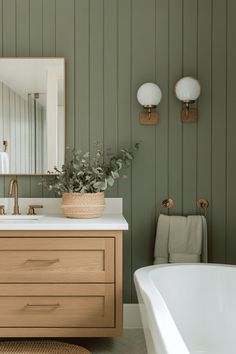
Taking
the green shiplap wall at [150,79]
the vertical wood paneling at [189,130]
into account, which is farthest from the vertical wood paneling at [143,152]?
the vertical wood paneling at [189,130]

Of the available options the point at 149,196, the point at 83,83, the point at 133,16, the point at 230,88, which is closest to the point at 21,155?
the point at 83,83

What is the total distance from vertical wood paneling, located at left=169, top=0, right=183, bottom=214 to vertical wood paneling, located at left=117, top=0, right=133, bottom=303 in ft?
0.90

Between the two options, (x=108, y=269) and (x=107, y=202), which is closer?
(x=108, y=269)

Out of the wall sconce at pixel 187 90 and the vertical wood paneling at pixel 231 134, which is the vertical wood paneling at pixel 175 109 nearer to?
the wall sconce at pixel 187 90

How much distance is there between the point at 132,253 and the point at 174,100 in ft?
3.48

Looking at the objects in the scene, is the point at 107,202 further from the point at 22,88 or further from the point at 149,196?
the point at 22,88

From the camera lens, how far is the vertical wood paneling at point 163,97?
3229 mm

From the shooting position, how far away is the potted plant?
2.88m

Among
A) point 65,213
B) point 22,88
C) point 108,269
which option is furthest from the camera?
point 22,88

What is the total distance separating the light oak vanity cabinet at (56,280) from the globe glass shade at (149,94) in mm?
939

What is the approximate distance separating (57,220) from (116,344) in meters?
0.84

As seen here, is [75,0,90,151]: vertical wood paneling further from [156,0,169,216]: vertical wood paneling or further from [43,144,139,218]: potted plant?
[156,0,169,216]: vertical wood paneling

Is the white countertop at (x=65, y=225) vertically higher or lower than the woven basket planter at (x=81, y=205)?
lower

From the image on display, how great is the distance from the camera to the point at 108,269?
2641 mm
